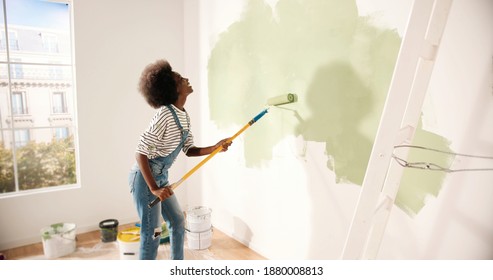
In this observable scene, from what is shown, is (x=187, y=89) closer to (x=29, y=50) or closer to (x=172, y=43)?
(x=172, y=43)

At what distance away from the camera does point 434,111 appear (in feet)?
4.07

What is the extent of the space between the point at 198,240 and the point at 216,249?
0.15 m

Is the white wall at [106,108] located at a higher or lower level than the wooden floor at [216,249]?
higher

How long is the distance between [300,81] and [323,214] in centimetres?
75

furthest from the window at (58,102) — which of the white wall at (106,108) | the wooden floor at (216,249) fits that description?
the wooden floor at (216,249)

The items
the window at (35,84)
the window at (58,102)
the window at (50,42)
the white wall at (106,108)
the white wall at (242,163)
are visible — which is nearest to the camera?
the white wall at (242,163)

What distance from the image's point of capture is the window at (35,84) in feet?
7.63

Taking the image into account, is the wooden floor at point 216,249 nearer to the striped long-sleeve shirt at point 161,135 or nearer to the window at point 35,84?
the window at point 35,84

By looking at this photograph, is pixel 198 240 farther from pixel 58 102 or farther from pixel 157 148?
pixel 58 102

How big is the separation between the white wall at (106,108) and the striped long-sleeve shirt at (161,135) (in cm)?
124

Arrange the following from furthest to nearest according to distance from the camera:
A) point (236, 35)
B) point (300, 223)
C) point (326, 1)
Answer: point (236, 35) < point (300, 223) < point (326, 1)
